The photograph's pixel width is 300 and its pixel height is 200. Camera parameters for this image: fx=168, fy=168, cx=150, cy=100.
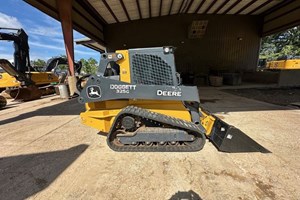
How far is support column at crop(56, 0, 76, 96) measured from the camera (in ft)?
27.4

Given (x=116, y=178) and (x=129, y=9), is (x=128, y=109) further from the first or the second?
(x=129, y=9)

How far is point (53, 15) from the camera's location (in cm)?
916

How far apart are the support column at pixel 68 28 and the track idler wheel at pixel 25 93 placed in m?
2.65

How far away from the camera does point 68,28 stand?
28.7 feet

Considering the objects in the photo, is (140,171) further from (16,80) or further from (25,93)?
(16,80)

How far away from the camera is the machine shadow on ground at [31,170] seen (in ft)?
7.52

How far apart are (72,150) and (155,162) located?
5.72 feet

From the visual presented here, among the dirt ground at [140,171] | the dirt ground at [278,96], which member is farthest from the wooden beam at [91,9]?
the dirt ground at [278,96]

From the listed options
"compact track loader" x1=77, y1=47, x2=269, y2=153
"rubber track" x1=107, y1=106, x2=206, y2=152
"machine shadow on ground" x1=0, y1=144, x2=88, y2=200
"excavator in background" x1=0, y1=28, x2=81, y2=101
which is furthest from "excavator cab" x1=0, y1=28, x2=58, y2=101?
"rubber track" x1=107, y1=106, x2=206, y2=152

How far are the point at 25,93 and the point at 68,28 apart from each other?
187 inches

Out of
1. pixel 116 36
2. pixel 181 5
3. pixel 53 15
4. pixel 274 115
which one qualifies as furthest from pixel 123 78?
pixel 116 36

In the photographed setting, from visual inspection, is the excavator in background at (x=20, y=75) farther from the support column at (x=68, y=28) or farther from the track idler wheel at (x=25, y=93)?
the support column at (x=68, y=28)

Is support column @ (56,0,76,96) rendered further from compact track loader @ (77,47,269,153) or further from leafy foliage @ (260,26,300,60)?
leafy foliage @ (260,26,300,60)

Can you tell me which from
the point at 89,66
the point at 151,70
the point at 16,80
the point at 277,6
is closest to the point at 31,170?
the point at 151,70
